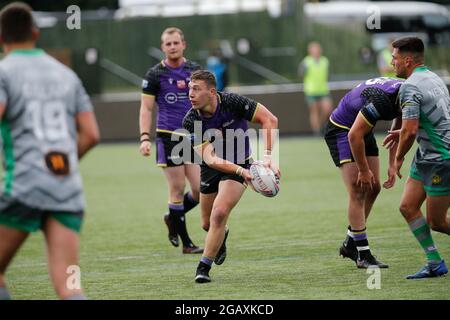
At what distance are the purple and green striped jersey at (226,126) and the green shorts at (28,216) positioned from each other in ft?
9.58

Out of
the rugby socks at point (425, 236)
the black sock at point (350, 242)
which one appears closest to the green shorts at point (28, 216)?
the rugby socks at point (425, 236)

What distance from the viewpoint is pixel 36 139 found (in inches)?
235

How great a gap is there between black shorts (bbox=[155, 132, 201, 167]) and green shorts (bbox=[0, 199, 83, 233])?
16.2 ft

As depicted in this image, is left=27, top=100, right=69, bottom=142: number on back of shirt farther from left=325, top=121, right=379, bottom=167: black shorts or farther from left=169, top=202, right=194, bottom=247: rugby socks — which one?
left=169, top=202, right=194, bottom=247: rugby socks

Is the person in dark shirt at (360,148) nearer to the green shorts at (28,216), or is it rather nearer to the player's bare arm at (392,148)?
the player's bare arm at (392,148)

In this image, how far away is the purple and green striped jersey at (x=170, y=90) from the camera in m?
11.0

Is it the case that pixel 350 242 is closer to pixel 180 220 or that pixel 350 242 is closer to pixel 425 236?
pixel 425 236

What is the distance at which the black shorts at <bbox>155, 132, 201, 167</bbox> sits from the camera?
433 inches

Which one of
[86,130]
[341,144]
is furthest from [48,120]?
[341,144]

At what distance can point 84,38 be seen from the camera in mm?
32938

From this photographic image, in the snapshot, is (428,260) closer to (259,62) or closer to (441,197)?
(441,197)

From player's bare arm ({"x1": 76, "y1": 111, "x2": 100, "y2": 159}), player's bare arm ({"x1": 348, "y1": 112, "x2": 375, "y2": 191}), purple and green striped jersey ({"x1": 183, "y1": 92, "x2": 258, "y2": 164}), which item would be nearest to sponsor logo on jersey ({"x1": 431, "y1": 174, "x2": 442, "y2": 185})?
player's bare arm ({"x1": 348, "y1": 112, "x2": 375, "y2": 191})
